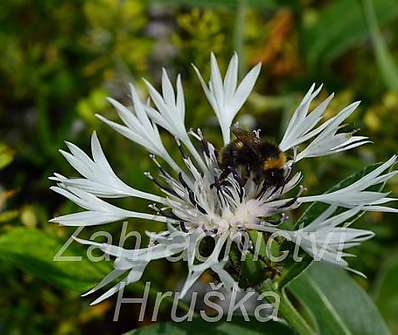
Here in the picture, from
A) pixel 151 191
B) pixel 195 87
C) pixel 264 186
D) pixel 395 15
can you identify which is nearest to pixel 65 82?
pixel 195 87

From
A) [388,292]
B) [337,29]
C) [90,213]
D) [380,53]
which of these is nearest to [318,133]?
[90,213]

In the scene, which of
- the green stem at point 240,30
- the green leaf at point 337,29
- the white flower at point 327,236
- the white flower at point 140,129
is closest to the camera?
the white flower at point 327,236

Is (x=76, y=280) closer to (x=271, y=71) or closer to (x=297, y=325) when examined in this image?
(x=297, y=325)

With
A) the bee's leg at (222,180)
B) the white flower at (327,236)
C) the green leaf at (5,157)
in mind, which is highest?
the green leaf at (5,157)

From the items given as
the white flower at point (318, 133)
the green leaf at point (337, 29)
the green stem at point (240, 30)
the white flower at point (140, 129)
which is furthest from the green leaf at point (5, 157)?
the green leaf at point (337, 29)

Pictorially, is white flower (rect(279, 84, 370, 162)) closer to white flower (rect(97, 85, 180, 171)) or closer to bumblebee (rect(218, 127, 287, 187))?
bumblebee (rect(218, 127, 287, 187))

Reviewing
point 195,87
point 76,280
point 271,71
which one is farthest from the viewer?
point 271,71

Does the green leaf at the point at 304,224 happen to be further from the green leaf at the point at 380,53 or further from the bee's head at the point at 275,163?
the green leaf at the point at 380,53

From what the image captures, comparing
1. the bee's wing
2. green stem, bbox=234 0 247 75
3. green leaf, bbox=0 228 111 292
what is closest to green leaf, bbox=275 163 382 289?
→ the bee's wing
